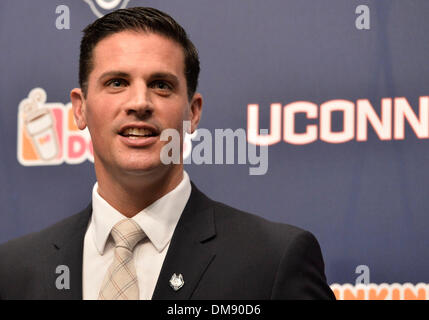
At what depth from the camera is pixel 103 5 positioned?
6.93 feet

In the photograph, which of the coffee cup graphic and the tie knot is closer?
the tie knot

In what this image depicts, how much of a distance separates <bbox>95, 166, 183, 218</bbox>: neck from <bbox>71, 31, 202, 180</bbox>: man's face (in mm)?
23

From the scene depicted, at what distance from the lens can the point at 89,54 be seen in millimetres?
1678

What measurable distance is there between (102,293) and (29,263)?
244mm

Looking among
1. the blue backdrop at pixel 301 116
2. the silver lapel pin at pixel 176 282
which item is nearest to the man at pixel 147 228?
the silver lapel pin at pixel 176 282

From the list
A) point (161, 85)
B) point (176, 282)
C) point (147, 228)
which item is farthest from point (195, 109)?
point (176, 282)

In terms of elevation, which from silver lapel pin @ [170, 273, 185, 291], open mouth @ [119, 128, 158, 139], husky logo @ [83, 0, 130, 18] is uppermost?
husky logo @ [83, 0, 130, 18]

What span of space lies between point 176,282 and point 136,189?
0.27 metres

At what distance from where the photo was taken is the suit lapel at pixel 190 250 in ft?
4.70

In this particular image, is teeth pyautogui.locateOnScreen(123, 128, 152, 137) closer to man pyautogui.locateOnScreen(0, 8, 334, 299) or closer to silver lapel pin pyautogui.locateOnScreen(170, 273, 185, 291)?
man pyautogui.locateOnScreen(0, 8, 334, 299)

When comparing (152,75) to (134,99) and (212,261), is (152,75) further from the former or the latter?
(212,261)

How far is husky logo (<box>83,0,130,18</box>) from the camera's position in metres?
2.10

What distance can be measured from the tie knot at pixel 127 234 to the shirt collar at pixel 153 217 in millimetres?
13

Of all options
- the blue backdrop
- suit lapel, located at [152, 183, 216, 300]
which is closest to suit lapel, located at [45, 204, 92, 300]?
suit lapel, located at [152, 183, 216, 300]
